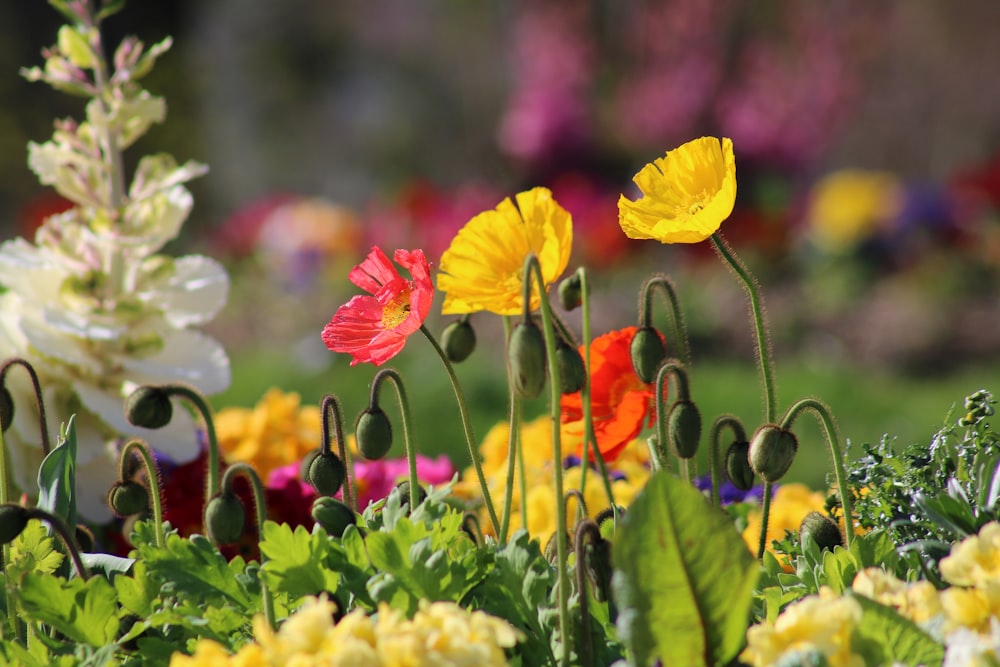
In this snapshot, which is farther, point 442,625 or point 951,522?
point 951,522

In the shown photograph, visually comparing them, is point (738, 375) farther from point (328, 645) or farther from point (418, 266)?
point (328, 645)

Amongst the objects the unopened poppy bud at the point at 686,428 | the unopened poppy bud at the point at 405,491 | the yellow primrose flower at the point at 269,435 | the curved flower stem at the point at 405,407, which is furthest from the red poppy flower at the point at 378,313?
the yellow primrose flower at the point at 269,435

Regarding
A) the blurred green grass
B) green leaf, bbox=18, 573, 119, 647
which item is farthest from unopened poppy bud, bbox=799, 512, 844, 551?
the blurred green grass

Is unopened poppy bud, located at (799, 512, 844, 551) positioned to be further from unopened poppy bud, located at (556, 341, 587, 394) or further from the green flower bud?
the green flower bud

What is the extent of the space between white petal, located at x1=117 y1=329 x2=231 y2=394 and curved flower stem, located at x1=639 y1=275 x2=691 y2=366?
2.16ft

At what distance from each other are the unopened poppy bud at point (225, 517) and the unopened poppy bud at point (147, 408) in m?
0.11

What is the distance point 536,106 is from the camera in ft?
26.5

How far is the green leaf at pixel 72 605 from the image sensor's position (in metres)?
0.95

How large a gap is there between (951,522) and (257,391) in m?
4.35

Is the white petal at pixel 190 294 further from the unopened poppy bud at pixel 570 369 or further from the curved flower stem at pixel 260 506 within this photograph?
the unopened poppy bud at pixel 570 369

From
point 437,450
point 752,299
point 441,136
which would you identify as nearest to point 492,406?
point 437,450

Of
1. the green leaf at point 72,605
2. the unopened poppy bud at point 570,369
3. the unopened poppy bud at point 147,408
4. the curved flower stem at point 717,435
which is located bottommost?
the green leaf at point 72,605

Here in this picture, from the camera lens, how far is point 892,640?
837 mm

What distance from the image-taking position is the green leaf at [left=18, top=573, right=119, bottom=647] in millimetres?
954
